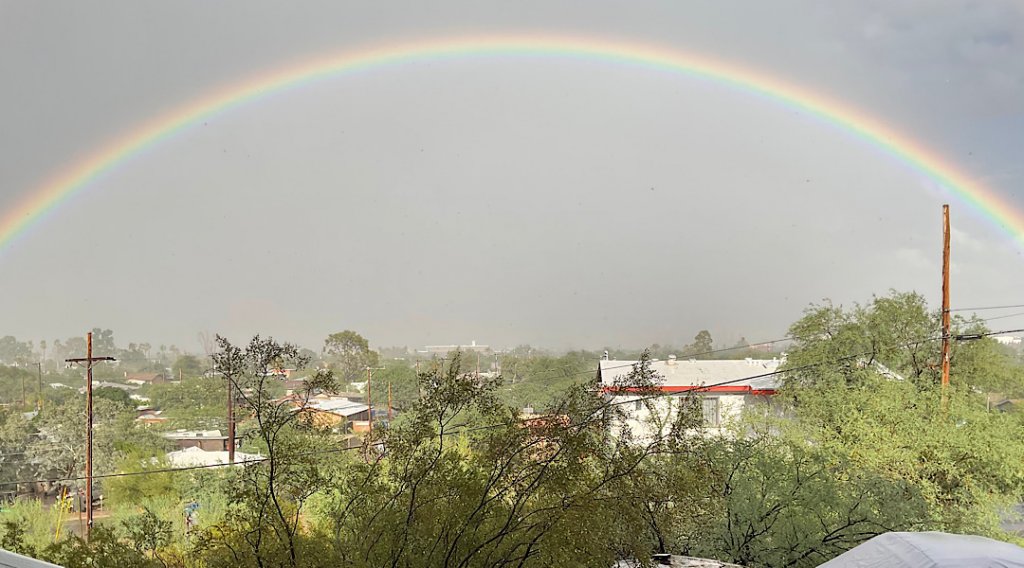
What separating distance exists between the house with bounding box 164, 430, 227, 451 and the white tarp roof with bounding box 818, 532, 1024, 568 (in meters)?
31.0

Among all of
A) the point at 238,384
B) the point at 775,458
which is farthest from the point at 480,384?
the point at 775,458

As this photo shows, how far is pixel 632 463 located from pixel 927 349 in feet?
58.3

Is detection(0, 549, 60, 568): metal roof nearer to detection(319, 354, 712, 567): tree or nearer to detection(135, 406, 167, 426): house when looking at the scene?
detection(319, 354, 712, 567): tree

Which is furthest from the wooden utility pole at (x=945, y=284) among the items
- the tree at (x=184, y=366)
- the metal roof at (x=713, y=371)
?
the tree at (x=184, y=366)

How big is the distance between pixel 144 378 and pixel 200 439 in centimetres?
1370

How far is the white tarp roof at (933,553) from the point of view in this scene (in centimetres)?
449

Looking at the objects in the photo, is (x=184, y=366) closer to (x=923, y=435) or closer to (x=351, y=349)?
(x=351, y=349)

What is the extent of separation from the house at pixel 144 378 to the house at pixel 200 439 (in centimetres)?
991

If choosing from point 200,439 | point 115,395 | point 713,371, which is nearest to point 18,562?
point 713,371

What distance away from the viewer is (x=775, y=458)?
31.3 ft

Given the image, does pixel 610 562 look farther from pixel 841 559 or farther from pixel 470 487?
pixel 841 559

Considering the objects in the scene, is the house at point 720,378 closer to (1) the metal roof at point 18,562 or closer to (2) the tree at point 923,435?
(2) the tree at point 923,435

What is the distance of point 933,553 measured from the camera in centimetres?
478

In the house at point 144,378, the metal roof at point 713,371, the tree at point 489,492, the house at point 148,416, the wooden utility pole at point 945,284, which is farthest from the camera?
the house at point 144,378
